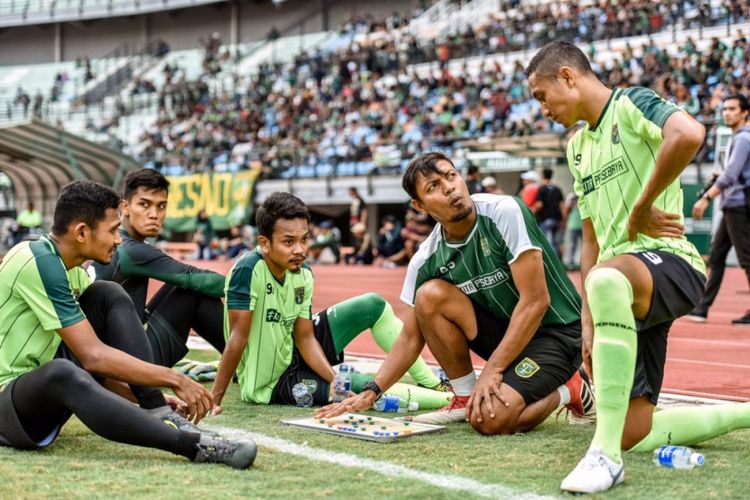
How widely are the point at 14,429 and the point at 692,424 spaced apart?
107 inches

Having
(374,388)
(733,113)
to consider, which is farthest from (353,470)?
(733,113)

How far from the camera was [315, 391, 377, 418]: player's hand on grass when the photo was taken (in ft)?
15.0

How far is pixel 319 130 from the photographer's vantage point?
31.6 metres

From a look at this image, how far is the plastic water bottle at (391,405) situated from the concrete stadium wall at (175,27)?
125 ft

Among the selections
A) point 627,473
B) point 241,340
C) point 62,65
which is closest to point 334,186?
point 241,340

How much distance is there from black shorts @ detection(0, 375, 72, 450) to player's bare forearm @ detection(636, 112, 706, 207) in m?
2.42

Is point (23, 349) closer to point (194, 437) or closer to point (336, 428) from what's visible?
point (194, 437)

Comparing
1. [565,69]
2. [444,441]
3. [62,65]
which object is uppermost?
[62,65]

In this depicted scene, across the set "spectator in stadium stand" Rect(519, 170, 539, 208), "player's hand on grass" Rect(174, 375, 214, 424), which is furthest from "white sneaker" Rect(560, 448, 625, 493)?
"spectator in stadium stand" Rect(519, 170, 539, 208)

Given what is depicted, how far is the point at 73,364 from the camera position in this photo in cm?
369

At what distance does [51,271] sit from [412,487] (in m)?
1.66

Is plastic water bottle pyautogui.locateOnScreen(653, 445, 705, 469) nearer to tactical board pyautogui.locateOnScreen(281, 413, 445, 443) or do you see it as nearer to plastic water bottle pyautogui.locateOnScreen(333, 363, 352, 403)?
tactical board pyautogui.locateOnScreen(281, 413, 445, 443)

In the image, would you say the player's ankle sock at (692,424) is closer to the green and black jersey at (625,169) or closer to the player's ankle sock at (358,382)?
the green and black jersey at (625,169)

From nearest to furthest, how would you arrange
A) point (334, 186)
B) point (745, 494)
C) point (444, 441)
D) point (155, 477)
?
point (745, 494) < point (155, 477) < point (444, 441) < point (334, 186)
